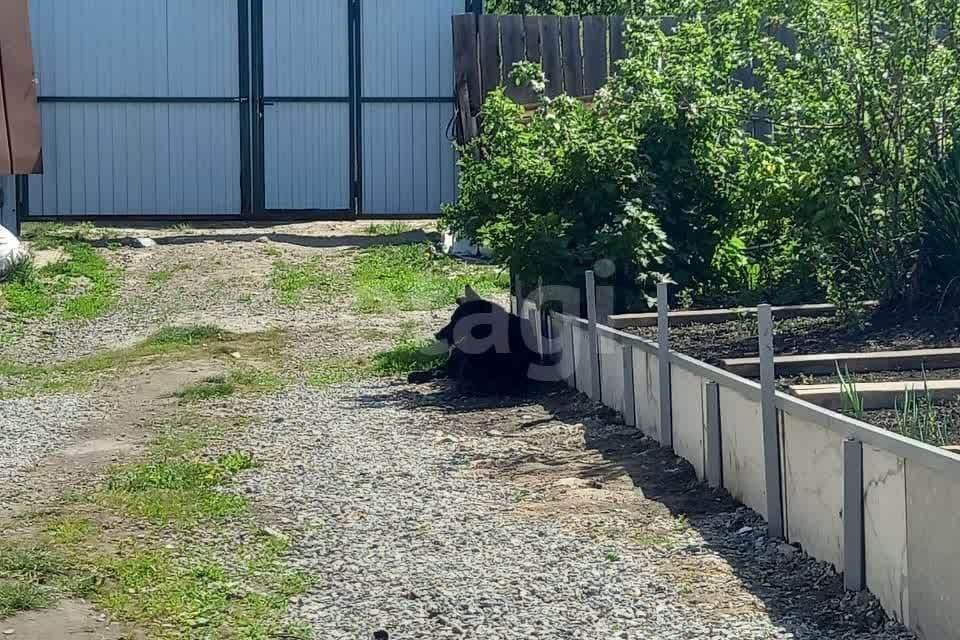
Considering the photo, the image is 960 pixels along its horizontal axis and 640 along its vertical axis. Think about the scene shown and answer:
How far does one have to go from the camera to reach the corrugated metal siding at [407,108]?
820 inches

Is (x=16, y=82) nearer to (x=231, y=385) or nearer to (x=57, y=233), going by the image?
(x=57, y=233)

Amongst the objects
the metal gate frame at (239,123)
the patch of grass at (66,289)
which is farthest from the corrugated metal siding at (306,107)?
the patch of grass at (66,289)

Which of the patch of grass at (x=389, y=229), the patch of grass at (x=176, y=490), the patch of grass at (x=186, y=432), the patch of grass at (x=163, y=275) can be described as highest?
the patch of grass at (x=389, y=229)

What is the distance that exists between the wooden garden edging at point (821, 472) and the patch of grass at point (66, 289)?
8.22 m

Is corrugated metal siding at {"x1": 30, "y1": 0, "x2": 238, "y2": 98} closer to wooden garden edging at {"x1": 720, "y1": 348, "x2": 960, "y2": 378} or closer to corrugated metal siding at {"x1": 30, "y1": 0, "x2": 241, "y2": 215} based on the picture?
corrugated metal siding at {"x1": 30, "y1": 0, "x2": 241, "y2": 215}

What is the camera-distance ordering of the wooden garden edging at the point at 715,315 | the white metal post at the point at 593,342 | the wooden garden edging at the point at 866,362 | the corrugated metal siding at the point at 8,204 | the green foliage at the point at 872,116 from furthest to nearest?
the corrugated metal siding at the point at 8,204, the white metal post at the point at 593,342, the wooden garden edging at the point at 715,315, the green foliage at the point at 872,116, the wooden garden edging at the point at 866,362

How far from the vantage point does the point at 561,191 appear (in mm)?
11234

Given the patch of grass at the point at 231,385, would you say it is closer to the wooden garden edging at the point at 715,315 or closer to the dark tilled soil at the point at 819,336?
the wooden garden edging at the point at 715,315

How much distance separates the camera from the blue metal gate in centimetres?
2073

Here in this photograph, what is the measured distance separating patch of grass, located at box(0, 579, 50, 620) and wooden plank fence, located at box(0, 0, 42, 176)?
48.8ft

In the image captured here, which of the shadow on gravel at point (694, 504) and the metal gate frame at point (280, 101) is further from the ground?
the metal gate frame at point (280, 101)

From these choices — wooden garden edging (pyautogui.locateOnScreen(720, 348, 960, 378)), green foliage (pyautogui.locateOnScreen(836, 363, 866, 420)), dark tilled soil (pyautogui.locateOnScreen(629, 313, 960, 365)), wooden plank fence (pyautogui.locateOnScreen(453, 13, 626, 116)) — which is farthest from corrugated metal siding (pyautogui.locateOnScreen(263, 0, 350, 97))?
green foliage (pyautogui.locateOnScreen(836, 363, 866, 420))

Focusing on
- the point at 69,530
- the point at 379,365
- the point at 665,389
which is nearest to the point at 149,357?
the point at 379,365

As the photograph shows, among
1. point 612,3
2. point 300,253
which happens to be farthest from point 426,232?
point 612,3
